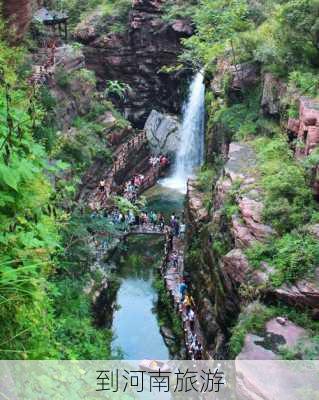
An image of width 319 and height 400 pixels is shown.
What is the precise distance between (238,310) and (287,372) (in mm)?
3789

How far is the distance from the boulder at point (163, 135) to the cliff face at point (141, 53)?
7.16 ft

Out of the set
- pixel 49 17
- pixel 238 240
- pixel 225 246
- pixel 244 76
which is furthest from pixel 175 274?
pixel 49 17

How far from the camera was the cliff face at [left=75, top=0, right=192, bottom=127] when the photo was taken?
3369cm

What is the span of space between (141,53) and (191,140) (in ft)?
24.7

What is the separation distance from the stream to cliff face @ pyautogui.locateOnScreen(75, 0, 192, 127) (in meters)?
2.47

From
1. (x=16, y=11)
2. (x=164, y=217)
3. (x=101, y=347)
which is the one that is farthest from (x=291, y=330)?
(x=164, y=217)

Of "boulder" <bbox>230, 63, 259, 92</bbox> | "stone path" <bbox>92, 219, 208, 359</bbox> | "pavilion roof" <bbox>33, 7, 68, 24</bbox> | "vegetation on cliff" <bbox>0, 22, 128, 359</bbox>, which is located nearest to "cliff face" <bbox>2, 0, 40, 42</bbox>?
"vegetation on cliff" <bbox>0, 22, 128, 359</bbox>

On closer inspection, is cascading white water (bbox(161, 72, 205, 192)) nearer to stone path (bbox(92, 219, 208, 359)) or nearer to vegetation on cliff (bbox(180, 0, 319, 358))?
vegetation on cliff (bbox(180, 0, 319, 358))

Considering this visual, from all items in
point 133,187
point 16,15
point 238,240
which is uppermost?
point 16,15

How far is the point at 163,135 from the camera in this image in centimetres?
3378

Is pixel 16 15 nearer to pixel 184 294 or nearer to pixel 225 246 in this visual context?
pixel 225 246

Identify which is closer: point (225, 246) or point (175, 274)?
point (225, 246)

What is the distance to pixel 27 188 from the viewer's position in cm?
496

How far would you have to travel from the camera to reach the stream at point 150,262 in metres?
17.0
